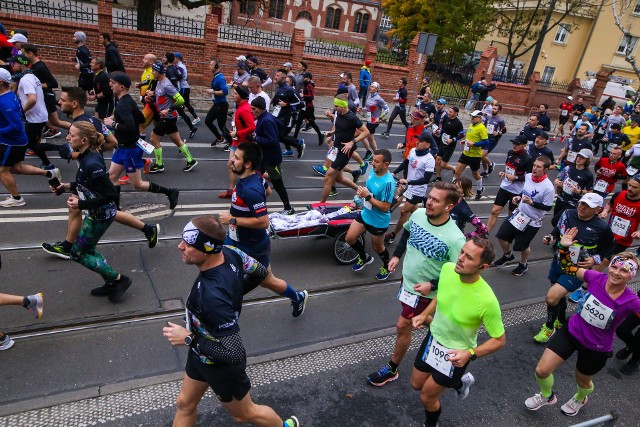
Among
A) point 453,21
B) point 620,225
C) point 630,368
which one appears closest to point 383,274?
point 630,368

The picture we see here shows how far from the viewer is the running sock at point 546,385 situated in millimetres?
4441

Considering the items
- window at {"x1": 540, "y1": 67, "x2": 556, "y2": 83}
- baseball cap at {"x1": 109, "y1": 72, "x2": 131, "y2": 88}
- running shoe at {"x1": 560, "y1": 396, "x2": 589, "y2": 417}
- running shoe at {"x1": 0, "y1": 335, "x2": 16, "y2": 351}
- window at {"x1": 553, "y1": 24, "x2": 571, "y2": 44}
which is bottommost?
running shoe at {"x1": 0, "y1": 335, "x2": 16, "y2": 351}

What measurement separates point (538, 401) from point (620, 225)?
10.8ft

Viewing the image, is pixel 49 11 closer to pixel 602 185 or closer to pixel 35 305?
pixel 35 305

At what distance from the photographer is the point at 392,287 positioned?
6.53 m

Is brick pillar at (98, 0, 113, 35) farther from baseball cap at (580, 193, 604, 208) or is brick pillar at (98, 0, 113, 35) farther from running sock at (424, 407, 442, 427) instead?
running sock at (424, 407, 442, 427)

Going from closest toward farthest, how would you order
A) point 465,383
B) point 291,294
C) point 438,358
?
1. point 438,358
2. point 465,383
3. point 291,294

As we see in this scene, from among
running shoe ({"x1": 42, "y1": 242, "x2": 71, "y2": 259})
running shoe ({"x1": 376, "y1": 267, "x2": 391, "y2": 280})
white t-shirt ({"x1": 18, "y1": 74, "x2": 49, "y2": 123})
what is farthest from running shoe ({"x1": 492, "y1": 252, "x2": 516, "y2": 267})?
white t-shirt ({"x1": 18, "y1": 74, "x2": 49, "y2": 123})

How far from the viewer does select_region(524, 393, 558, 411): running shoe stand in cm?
457

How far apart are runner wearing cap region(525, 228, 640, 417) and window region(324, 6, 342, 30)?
185ft

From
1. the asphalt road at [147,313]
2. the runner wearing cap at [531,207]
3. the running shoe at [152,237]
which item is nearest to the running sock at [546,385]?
the asphalt road at [147,313]

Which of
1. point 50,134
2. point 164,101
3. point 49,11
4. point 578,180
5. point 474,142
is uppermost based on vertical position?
point 49,11

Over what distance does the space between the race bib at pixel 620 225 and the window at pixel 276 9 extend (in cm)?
5197

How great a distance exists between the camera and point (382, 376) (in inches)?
183
